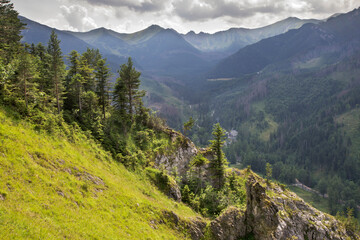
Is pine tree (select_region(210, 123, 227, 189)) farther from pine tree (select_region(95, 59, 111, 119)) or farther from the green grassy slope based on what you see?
pine tree (select_region(95, 59, 111, 119))

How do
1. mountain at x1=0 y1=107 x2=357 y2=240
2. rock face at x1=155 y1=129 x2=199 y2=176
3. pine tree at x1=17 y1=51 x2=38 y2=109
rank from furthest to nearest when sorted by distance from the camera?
rock face at x1=155 y1=129 x2=199 y2=176, pine tree at x1=17 y1=51 x2=38 y2=109, mountain at x1=0 y1=107 x2=357 y2=240

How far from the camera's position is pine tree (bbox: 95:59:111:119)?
151 ft

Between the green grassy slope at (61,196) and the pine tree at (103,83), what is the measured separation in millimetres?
18852

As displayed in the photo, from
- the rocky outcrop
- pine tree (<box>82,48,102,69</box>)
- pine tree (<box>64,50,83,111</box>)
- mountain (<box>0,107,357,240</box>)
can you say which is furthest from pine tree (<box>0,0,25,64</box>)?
the rocky outcrop

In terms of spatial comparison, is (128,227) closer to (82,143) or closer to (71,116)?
(82,143)

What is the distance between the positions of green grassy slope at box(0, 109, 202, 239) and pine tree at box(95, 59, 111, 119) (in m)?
18.9

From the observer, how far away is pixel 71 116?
127 feet

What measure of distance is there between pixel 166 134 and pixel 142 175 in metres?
19.0

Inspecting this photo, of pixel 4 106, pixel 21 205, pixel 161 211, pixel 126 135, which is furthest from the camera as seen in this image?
pixel 126 135

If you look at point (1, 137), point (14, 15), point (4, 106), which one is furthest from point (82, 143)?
point (14, 15)

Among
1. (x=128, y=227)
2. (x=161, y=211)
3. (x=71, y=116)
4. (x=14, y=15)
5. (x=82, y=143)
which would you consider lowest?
(x=161, y=211)

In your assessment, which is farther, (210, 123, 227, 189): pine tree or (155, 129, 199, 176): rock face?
(155, 129, 199, 176): rock face

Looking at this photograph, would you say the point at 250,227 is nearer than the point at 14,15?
Yes

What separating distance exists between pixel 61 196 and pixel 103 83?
33.9m
